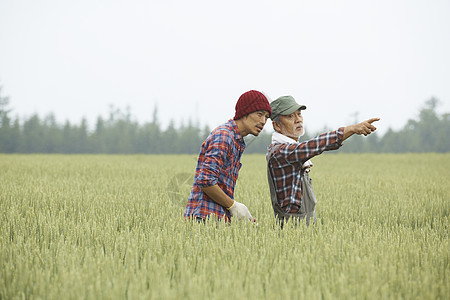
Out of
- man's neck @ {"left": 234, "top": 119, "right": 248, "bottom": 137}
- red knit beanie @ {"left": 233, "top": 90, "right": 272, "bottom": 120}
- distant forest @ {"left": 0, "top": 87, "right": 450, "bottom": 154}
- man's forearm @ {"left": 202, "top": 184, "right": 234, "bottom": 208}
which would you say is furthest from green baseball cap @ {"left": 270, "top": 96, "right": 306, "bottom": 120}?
distant forest @ {"left": 0, "top": 87, "right": 450, "bottom": 154}

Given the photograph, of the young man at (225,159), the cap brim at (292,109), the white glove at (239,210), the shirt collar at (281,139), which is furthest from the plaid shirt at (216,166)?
the cap brim at (292,109)

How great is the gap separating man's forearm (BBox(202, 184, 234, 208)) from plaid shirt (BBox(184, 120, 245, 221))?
0.14ft

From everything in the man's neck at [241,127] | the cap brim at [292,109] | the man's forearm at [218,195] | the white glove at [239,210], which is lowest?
the white glove at [239,210]

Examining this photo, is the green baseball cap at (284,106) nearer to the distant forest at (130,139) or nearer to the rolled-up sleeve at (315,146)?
the rolled-up sleeve at (315,146)

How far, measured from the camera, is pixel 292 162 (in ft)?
8.56

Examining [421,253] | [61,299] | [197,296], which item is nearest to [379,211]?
[421,253]

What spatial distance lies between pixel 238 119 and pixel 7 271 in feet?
5.74

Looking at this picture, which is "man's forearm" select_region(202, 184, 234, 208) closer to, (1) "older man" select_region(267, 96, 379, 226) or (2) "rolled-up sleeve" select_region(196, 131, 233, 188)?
(2) "rolled-up sleeve" select_region(196, 131, 233, 188)

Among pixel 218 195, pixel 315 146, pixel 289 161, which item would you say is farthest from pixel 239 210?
pixel 315 146

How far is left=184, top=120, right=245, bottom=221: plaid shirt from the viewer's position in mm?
2656

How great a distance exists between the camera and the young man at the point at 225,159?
2654 mm

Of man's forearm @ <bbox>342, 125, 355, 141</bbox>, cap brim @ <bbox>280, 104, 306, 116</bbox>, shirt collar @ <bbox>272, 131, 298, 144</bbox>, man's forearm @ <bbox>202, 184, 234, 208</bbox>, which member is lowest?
man's forearm @ <bbox>202, 184, 234, 208</bbox>

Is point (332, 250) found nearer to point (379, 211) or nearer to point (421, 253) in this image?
point (421, 253)

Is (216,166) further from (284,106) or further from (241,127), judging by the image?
(284,106)
